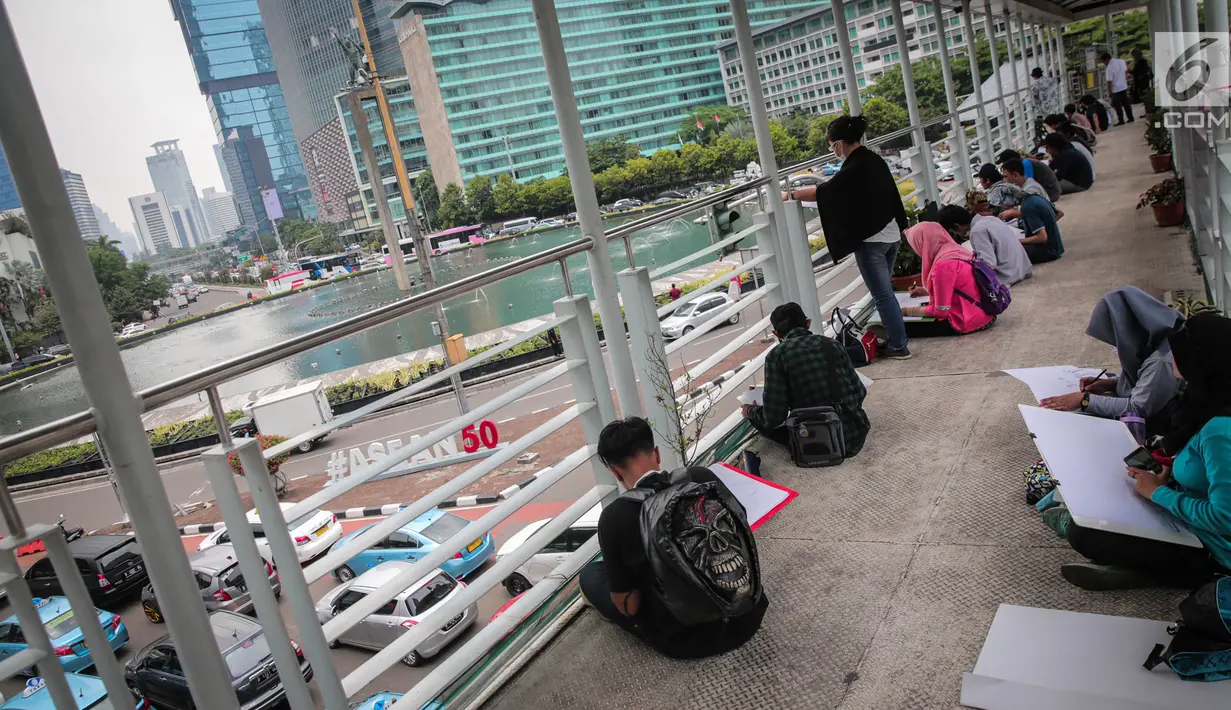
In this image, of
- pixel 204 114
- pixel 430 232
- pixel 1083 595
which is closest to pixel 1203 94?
pixel 1083 595

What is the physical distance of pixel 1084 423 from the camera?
97.9 inches

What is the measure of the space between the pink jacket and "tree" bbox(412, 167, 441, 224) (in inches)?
801

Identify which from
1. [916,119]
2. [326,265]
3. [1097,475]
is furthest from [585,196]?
[326,265]

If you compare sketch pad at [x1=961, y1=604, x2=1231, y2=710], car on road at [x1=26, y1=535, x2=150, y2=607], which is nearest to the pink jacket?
sketch pad at [x1=961, y1=604, x2=1231, y2=710]

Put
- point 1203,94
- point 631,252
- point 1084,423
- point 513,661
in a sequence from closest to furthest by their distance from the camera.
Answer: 1. point 513,661
2. point 1084,423
3. point 631,252
4. point 1203,94

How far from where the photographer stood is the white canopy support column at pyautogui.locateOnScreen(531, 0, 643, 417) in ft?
8.18

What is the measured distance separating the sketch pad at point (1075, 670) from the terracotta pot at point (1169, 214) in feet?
17.5

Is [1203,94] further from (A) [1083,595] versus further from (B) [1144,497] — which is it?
(A) [1083,595]

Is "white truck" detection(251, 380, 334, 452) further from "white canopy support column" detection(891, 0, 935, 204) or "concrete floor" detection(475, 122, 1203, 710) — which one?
"concrete floor" detection(475, 122, 1203, 710)

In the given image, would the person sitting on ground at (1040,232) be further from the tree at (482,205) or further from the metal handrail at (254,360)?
the tree at (482,205)

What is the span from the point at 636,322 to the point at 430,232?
24.5m

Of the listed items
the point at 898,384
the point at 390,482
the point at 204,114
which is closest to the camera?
the point at 898,384

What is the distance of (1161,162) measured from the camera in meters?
8.91

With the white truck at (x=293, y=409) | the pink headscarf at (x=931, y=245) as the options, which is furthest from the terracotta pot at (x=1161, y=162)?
the white truck at (x=293, y=409)
